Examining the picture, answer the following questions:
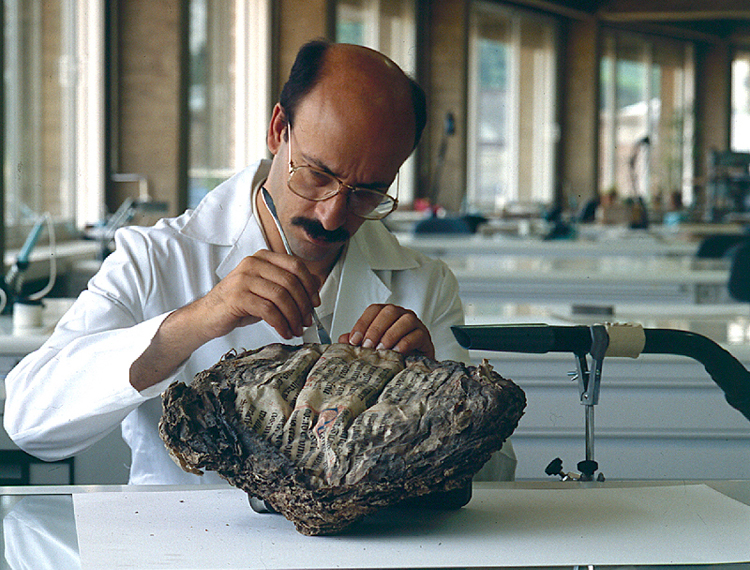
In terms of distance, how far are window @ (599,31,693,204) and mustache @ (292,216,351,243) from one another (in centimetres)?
1226

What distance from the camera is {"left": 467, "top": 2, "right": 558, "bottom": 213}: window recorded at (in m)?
11.6

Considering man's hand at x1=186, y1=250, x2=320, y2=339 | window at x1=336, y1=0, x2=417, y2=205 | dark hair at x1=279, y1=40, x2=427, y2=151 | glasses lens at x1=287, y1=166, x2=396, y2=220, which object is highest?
window at x1=336, y1=0, x2=417, y2=205

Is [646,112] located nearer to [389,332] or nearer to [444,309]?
[444,309]

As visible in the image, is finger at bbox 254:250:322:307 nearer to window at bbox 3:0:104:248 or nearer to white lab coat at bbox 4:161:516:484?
white lab coat at bbox 4:161:516:484

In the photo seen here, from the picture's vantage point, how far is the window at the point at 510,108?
11.6 metres

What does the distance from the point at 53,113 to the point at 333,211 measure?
378 cm

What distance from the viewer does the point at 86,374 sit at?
3.28 feet

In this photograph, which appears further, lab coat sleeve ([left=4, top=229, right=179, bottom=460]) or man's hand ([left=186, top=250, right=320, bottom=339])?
lab coat sleeve ([left=4, top=229, right=179, bottom=460])

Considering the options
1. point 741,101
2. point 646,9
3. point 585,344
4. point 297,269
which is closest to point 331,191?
point 297,269

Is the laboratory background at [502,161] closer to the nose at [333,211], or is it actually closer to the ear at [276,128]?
the ear at [276,128]

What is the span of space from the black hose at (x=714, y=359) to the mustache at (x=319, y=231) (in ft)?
1.52

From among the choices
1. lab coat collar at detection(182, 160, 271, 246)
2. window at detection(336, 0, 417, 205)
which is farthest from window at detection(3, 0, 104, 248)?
window at detection(336, 0, 417, 205)

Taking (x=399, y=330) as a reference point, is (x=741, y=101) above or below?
above

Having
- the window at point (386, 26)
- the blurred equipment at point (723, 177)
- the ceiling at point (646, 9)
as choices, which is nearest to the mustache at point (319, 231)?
the blurred equipment at point (723, 177)
